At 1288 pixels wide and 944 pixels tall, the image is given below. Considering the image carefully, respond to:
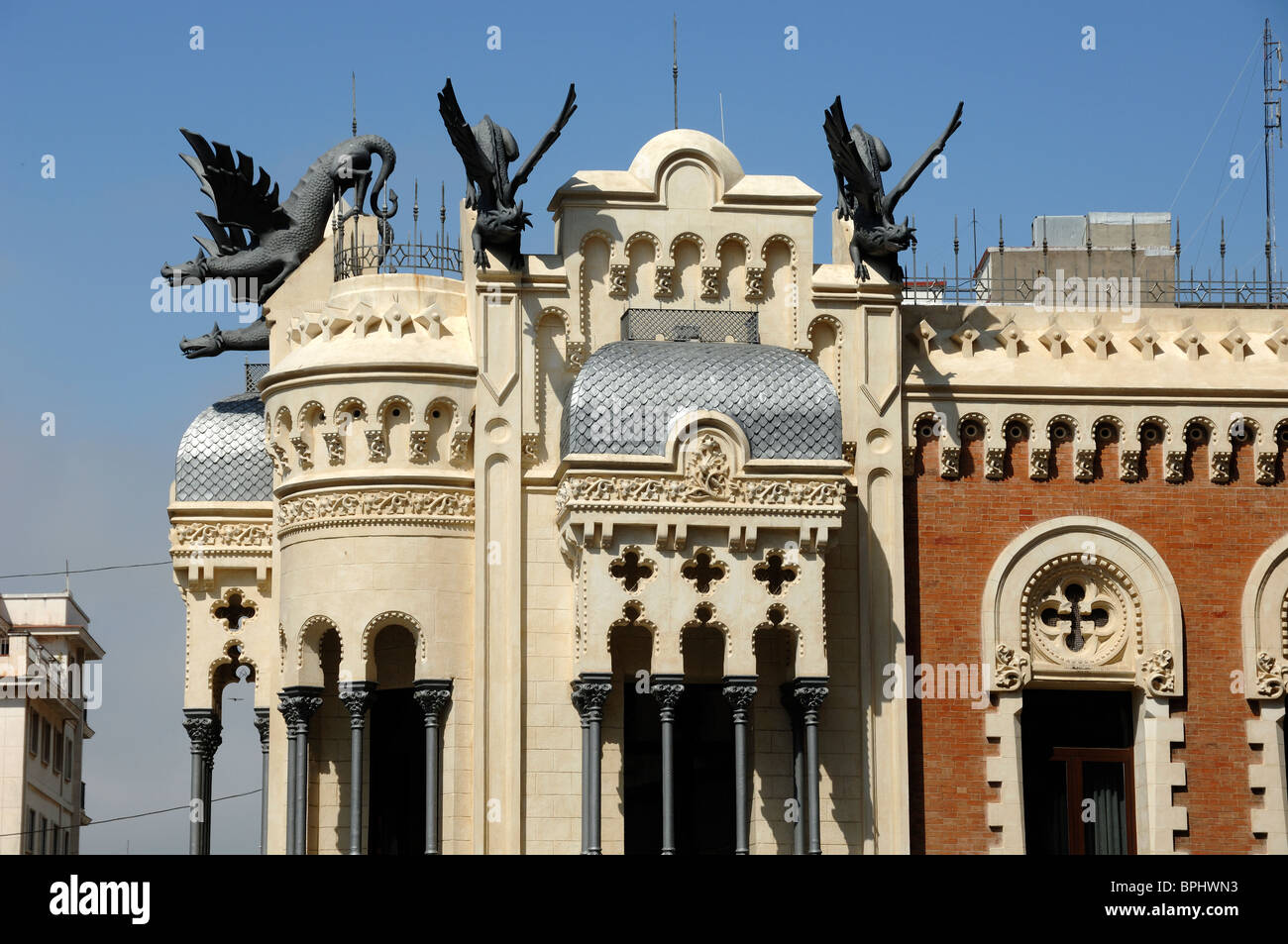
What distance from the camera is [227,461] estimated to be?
41.6 m

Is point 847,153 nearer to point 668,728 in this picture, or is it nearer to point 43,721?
point 668,728

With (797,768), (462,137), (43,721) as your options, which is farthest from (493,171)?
(43,721)

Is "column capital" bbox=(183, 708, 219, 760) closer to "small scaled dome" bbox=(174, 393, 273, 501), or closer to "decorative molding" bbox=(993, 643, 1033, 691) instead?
"small scaled dome" bbox=(174, 393, 273, 501)

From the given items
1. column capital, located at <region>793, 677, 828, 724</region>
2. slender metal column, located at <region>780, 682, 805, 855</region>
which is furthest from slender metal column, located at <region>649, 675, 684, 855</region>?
slender metal column, located at <region>780, 682, 805, 855</region>

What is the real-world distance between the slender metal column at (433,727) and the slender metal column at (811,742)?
517 centimetres

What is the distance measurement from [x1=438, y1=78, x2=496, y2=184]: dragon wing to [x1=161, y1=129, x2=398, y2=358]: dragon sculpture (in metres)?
3.27

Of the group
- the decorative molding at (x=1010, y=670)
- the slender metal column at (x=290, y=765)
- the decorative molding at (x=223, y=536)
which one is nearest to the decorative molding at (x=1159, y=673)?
the decorative molding at (x=1010, y=670)

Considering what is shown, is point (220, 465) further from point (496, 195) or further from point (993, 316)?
point (993, 316)

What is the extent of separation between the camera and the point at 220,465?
4162cm

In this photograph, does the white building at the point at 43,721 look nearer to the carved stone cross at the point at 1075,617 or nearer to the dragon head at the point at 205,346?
the dragon head at the point at 205,346

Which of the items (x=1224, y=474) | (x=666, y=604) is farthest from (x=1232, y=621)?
(x=666, y=604)

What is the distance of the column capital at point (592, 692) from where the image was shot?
1431 inches
